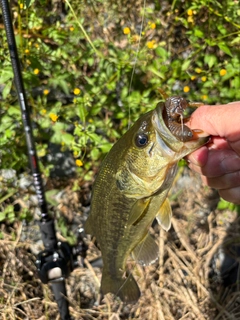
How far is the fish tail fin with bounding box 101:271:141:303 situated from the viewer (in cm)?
254

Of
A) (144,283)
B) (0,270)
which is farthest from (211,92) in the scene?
(0,270)

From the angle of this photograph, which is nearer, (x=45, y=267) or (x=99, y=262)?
(x=45, y=267)

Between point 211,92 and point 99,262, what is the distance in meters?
1.64

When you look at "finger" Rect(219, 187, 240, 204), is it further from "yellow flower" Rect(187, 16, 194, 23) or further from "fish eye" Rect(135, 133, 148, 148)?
"yellow flower" Rect(187, 16, 194, 23)

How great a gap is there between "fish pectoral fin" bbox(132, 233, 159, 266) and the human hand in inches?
19.7

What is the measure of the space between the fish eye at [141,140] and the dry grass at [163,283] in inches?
64.1

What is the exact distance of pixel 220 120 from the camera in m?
1.98

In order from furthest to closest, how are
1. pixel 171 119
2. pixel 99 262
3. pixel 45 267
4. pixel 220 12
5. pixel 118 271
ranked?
pixel 99 262 → pixel 220 12 → pixel 45 267 → pixel 118 271 → pixel 171 119

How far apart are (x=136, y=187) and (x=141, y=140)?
259 millimetres

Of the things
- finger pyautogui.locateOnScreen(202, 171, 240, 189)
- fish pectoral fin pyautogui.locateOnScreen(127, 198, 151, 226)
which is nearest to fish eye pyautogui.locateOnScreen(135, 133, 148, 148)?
fish pectoral fin pyautogui.locateOnScreen(127, 198, 151, 226)

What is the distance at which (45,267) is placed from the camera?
8.66 ft

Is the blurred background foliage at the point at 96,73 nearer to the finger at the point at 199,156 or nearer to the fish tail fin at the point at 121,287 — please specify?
the finger at the point at 199,156

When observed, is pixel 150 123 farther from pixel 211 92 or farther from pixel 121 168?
pixel 211 92

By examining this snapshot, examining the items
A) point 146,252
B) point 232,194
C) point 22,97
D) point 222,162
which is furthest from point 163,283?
point 22,97
